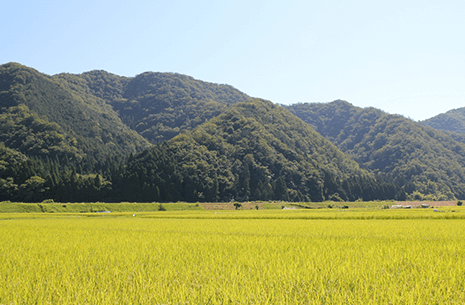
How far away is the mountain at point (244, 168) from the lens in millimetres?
113188

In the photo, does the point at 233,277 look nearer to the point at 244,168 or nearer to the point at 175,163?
the point at 175,163

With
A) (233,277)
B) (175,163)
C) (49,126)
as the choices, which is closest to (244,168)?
(175,163)

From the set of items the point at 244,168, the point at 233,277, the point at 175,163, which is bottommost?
the point at 233,277

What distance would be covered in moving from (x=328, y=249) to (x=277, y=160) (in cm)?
14119

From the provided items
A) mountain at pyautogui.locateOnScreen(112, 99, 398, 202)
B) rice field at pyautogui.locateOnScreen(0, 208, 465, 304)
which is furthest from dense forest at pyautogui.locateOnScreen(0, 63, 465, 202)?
rice field at pyautogui.locateOnScreen(0, 208, 465, 304)

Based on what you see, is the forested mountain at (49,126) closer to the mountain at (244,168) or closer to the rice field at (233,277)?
the mountain at (244,168)

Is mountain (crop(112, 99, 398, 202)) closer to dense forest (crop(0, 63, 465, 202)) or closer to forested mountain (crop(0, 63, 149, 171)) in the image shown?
dense forest (crop(0, 63, 465, 202))

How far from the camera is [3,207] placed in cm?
6147

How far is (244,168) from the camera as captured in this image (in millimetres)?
144125

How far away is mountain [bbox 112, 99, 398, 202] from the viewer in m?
113

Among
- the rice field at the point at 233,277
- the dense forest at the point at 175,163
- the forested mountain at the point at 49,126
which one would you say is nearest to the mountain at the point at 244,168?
the dense forest at the point at 175,163

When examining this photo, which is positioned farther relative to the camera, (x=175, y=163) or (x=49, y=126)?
(x=49, y=126)

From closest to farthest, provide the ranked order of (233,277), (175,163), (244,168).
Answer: (233,277), (175,163), (244,168)

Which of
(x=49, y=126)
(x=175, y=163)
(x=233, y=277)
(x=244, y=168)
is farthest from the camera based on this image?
(x=244, y=168)
